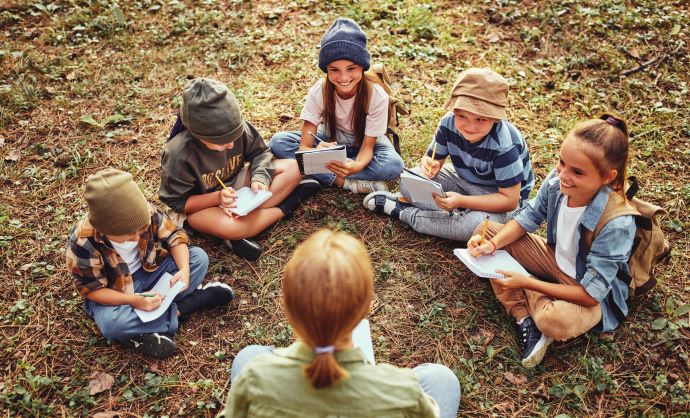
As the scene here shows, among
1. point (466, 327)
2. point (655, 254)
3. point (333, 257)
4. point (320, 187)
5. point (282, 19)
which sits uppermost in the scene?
point (333, 257)

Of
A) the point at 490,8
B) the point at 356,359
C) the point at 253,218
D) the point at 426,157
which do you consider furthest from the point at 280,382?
the point at 490,8

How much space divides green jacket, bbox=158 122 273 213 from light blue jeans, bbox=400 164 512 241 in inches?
44.6

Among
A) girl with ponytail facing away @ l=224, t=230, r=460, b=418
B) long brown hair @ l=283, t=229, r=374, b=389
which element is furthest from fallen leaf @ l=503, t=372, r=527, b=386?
long brown hair @ l=283, t=229, r=374, b=389

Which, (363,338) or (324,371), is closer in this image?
(324,371)

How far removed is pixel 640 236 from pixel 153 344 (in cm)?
292

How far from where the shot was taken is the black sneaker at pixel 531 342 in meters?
2.87

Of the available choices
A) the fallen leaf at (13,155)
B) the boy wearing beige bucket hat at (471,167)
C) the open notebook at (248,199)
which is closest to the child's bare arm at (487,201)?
the boy wearing beige bucket hat at (471,167)

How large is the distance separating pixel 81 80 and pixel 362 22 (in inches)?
126

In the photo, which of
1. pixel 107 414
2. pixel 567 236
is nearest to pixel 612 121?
pixel 567 236

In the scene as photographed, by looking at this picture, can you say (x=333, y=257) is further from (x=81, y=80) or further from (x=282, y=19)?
(x=282, y=19)

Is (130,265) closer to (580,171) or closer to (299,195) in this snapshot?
(299,195)

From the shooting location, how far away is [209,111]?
9.79ft

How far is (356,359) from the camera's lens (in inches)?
63.1

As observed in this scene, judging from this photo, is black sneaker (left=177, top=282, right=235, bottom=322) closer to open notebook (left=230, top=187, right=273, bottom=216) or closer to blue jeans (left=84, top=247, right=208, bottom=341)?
blue jeans (left=84, top=247, right=208, bottom=341)
